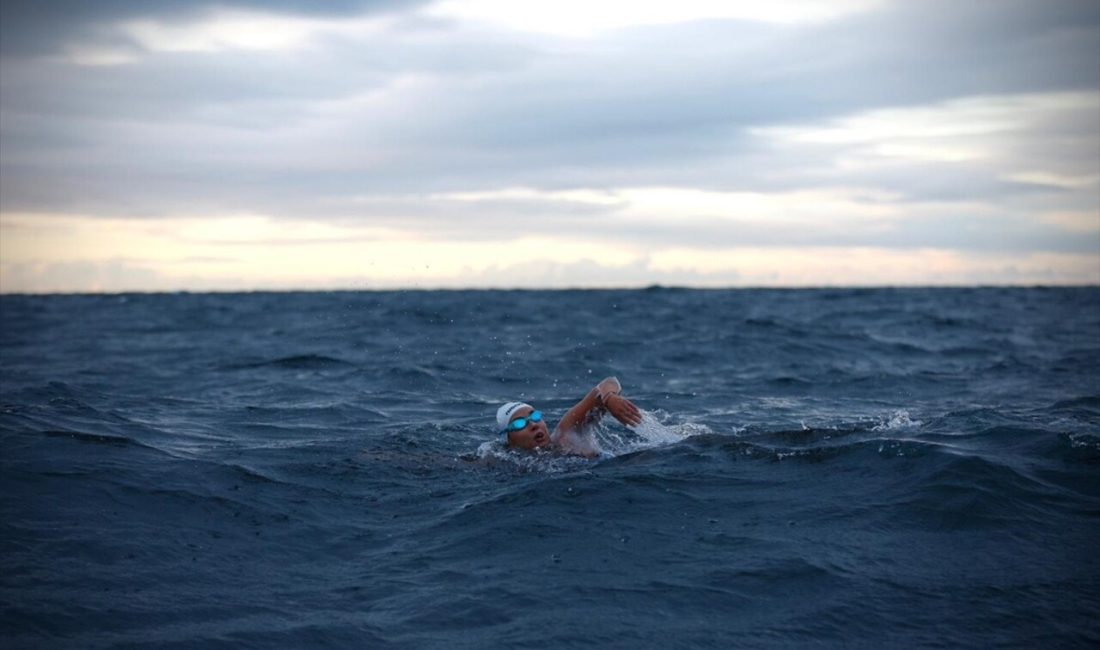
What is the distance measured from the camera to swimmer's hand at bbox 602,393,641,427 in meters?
9.46

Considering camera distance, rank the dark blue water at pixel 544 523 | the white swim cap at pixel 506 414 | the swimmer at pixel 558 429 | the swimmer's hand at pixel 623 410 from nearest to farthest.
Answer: the dark blue water at pixel 544 523
the swimmer's hand at pixel 623 410
the swimmer at pixel 558 429
the white swim cap at pixel 506 414

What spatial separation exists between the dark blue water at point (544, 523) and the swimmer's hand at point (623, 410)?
54 centimetres

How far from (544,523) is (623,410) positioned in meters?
1.90

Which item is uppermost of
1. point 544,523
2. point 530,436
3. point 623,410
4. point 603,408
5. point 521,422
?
point 623,410

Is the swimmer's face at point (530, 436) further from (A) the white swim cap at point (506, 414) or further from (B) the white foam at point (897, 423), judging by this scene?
(B) the white foam at point (897, 423)

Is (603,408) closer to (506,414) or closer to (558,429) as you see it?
(558,429)

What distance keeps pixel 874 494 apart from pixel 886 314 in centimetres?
3397

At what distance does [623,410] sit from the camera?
9.52m

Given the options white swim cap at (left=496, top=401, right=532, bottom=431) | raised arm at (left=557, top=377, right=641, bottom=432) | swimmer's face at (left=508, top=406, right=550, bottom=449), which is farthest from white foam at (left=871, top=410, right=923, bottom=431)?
white swim cap at (left=496, top=401, right=532, bottom=431)

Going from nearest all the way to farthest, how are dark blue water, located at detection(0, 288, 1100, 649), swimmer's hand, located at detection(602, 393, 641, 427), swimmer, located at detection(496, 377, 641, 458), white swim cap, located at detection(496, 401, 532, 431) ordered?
dark blue water, located at detection(0, 288, 1100, 649), swimmer's hand, located at detection(602, 393, 641, 427), swimmer, located at detection(496, 377, 641, 458), white swim cap, located at detection(496, 401, 532, 431)

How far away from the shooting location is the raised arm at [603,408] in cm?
950

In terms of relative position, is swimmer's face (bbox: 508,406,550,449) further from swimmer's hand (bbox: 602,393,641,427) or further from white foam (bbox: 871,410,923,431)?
white foam (bbox: 871,410,923,431)

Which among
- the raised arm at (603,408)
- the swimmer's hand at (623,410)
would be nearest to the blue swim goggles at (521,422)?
the raised arm at (603,408)

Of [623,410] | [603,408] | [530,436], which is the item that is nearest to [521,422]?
[530,436]
